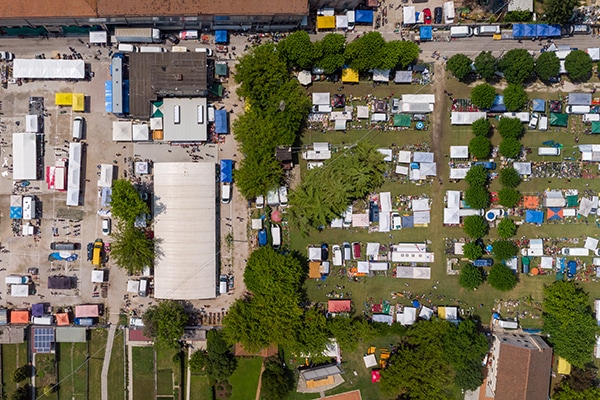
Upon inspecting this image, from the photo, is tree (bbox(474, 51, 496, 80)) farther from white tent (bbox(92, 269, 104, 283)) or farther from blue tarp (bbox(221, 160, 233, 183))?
white tent (bbox(92, 269, 104, 283))

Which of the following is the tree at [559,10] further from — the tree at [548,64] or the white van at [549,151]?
the white van at [549,151]

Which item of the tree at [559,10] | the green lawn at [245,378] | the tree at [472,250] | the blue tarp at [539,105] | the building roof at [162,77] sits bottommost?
the green lawn at [245,378]

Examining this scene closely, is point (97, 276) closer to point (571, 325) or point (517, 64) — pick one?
point (517, 64)

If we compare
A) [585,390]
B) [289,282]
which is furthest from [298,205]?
[585,390]

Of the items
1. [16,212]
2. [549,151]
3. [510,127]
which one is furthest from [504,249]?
[16,212]

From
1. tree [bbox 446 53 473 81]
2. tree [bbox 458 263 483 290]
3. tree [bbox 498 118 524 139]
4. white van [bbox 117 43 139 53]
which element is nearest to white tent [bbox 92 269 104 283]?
white van [bbox 117 43 139 53]

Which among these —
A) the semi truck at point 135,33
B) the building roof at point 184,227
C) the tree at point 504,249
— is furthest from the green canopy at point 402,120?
the semi truck at point 135,33
